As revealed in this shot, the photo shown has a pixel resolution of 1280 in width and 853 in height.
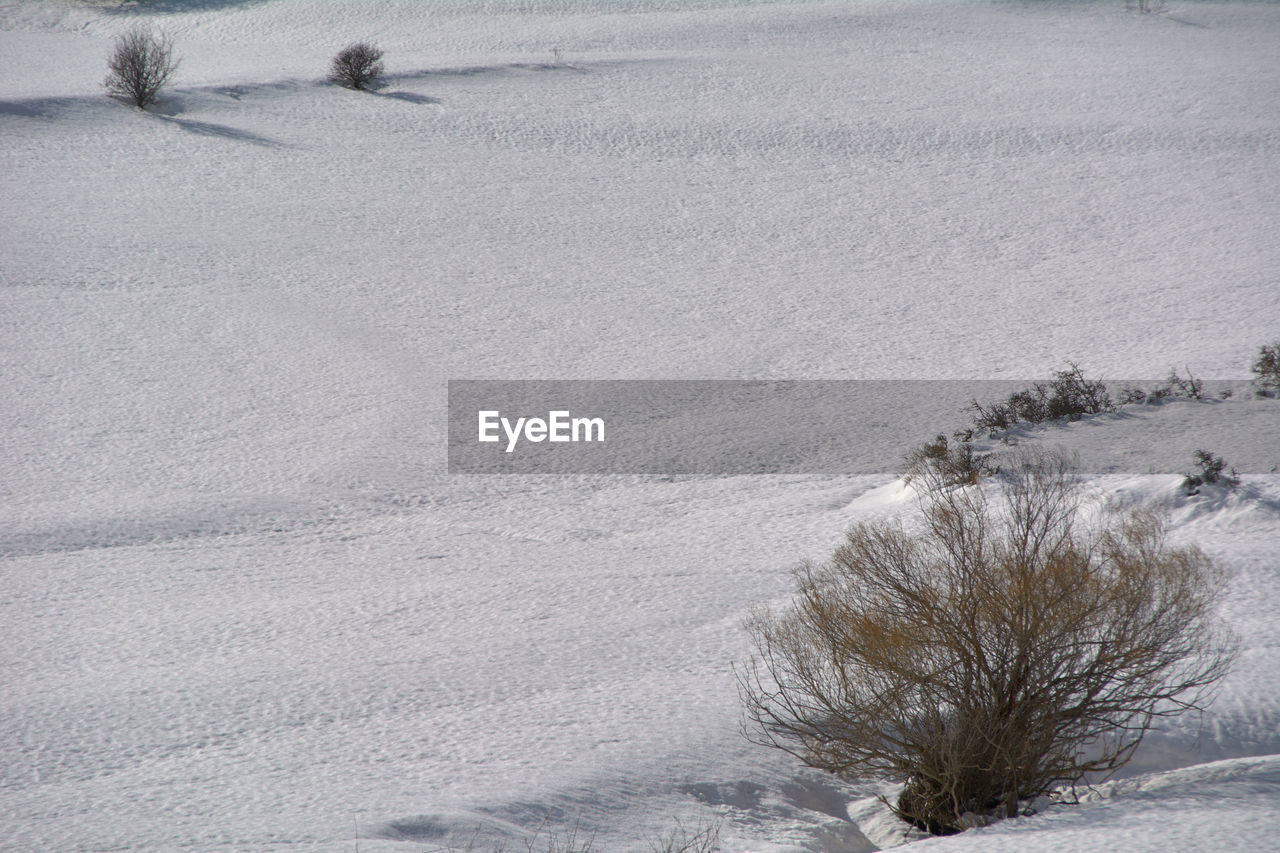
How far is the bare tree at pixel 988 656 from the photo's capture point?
4352mm

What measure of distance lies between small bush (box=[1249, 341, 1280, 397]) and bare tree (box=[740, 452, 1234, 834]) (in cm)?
605

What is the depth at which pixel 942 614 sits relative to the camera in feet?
14.7

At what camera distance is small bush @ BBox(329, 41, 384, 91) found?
21.0 m

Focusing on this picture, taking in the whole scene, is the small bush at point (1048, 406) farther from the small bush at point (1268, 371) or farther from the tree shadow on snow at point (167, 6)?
the tree shadow on snow at point (167, 6)

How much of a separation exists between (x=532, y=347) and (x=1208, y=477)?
727 centimetres

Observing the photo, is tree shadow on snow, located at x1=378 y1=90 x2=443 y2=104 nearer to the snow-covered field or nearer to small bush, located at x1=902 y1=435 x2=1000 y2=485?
the snow-covered field

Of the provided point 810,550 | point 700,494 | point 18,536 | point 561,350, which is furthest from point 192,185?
point 810,550

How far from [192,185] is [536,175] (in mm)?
5251

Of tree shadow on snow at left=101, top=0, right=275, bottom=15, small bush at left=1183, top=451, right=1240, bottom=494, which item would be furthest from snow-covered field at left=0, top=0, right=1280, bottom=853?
tree shadow on snow at left=101, top=0, right=275, bottom=15

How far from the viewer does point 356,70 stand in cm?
2097

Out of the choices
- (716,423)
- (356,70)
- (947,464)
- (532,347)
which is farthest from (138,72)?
(947,464)

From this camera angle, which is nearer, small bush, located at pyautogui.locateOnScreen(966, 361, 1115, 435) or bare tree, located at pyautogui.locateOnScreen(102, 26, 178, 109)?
small bush, located at pyautogui.locateOnScreen(966, 361, 1115, 435)

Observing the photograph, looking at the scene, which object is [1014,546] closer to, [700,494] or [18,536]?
[700,494]

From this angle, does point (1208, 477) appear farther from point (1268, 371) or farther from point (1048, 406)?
point (1268, 371)
